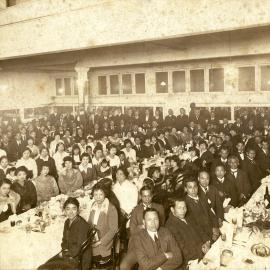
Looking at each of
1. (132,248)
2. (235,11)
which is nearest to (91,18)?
(235,11)

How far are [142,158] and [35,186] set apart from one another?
253 centimetres

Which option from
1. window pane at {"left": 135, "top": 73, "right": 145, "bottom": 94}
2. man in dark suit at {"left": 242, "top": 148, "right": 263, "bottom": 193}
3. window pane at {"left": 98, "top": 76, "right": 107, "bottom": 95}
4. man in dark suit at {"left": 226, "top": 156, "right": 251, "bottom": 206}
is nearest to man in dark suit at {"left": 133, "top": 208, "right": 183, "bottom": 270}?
man in dark suit at {"left": 226, "top": 156, "right": 251, "bottom": 206}

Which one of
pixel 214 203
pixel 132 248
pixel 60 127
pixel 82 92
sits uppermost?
pixel 82 92

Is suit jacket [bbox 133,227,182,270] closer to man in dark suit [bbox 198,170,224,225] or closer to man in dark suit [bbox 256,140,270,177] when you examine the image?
man in dark suit [bbox 198,170,224,225]

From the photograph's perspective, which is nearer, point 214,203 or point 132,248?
Result: point 132,248

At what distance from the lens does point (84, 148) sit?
677 centimetres

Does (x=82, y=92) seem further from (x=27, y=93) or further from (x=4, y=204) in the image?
(x=4, y=204)

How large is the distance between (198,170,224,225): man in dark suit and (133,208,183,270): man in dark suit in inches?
38.3

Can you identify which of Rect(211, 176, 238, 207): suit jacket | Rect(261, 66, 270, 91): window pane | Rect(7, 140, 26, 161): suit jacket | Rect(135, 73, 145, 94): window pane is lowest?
Rect(211, 176, 238, 207): suit jacket

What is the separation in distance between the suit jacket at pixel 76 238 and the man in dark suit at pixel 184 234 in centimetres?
89

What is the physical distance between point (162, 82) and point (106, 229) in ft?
15.7

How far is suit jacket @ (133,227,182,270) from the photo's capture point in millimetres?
2926

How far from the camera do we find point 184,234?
3.20 metres

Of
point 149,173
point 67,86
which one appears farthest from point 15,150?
point 67,86
